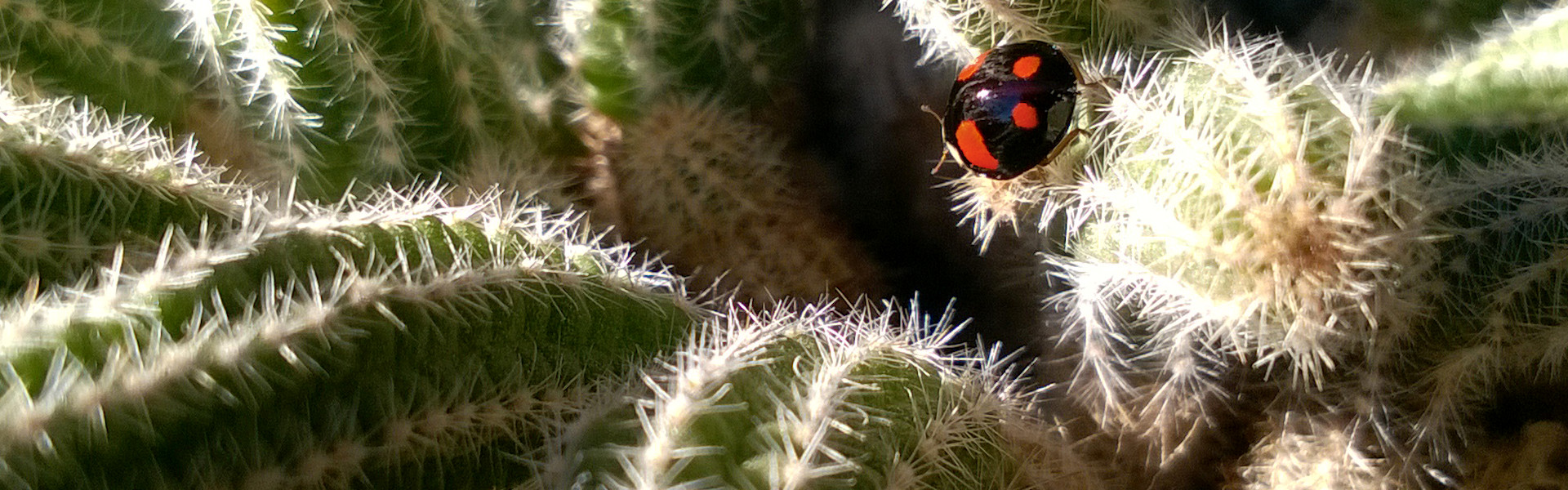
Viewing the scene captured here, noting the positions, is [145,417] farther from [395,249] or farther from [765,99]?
[765,99]

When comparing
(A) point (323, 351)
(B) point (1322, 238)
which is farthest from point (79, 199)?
(B) point (1322, 238)

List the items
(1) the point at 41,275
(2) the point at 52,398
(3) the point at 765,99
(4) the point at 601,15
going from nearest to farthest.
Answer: (2) the point at 52,398, (1) the point at 41,275, (4) the point at 601,15, (3) the point at 765,99

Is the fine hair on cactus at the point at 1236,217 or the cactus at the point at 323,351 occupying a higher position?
A: the fine hair on cactus at the point at 1236,217

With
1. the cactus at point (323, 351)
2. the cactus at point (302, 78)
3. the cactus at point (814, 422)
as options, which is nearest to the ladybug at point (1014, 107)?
the cactus at point (814, 422)

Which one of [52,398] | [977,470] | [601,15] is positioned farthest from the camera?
[601,15]

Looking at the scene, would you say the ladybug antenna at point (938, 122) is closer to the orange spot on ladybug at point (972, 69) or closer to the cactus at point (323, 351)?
the orange spot on ladybug at point (972, 69)

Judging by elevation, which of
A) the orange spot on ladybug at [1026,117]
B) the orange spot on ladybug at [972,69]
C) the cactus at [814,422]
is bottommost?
the cactus at [814,422]

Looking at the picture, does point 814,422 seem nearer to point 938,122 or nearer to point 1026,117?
point 1026,117

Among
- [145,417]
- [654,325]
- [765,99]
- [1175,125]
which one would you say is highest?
[765,99]

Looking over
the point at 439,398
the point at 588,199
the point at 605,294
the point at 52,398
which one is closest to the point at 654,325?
the point at 605,294
